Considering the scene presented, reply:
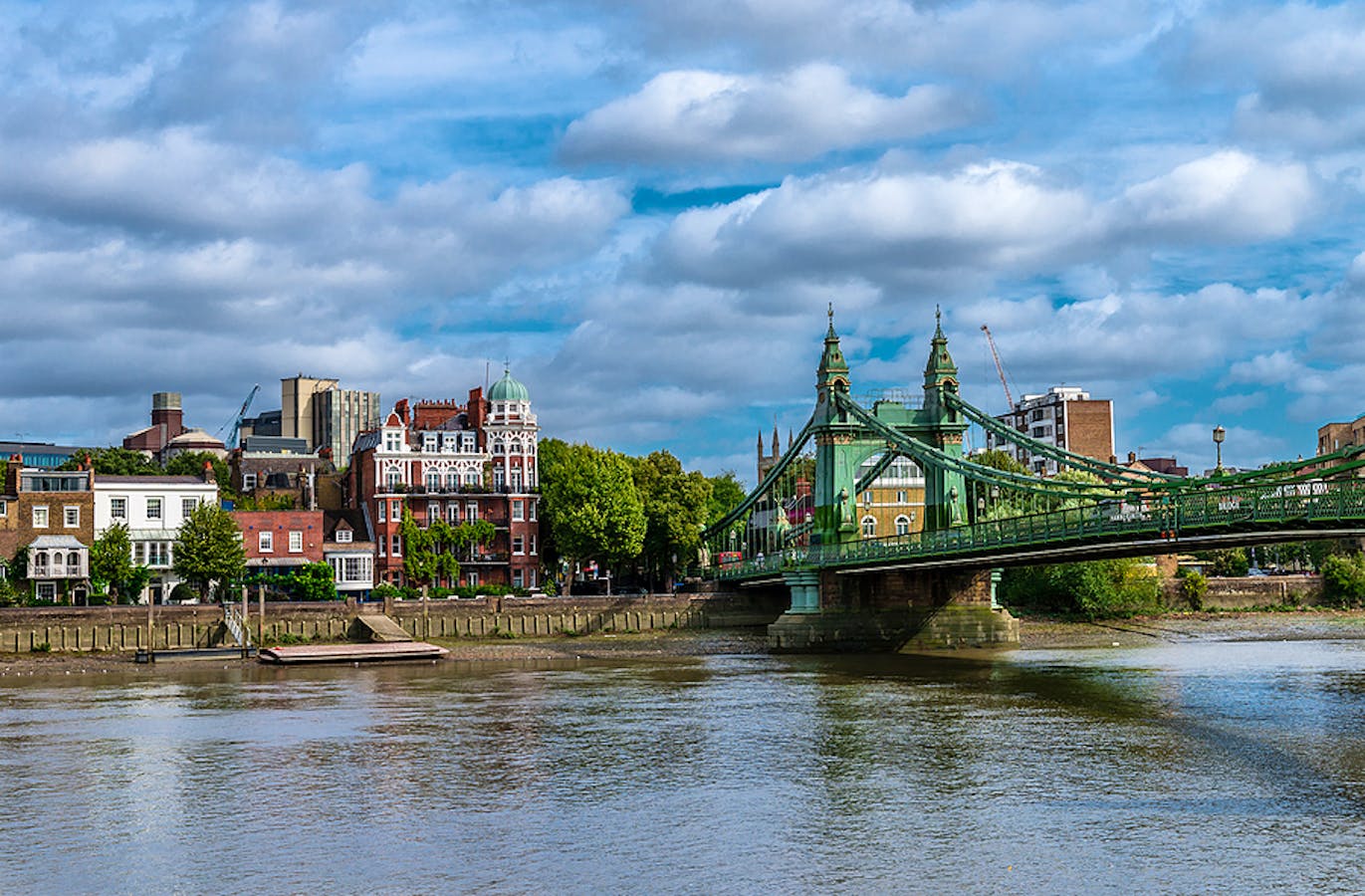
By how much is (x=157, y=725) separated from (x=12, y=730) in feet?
13.0

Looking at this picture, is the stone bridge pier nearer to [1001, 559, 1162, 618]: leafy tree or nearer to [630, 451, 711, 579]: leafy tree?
[1001, 559, 1162, 618]: leafy tree

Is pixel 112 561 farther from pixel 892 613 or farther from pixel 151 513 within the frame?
pixel 892 613

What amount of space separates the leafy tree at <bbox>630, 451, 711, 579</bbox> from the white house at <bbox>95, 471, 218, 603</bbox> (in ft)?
88.6

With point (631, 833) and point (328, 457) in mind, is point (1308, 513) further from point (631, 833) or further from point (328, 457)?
point (328, 457)

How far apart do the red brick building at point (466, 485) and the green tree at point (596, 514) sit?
2.94 meters

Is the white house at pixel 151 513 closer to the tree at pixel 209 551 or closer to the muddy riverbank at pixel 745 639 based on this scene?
the tree at pixel 209 551

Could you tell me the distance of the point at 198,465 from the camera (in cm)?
14400

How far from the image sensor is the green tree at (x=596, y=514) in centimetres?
9812

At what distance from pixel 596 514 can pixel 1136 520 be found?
152 ft

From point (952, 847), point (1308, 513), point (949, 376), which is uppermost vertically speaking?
point (949, 376)

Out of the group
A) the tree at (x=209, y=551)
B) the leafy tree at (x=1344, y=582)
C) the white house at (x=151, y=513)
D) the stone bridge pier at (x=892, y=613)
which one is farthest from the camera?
the leafy tree at (x=1344, y=582)

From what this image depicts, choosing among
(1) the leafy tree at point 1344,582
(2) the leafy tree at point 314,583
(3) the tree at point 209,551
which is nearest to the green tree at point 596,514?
(2) the leafy tree at point 314,583

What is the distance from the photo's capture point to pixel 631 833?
31.2 m

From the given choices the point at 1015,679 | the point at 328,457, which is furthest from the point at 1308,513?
the point at 328,457
